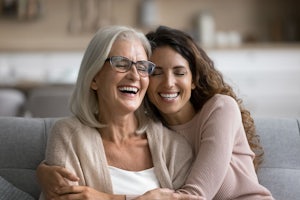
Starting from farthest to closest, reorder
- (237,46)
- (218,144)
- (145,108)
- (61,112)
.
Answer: (237,46) → (61,112) → (145,108) → (218,144)

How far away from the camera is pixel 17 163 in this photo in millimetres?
2002

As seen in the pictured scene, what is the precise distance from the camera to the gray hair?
1.77 meters

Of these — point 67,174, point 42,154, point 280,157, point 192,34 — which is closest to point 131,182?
point 67,174

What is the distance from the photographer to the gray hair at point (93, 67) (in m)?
1.77

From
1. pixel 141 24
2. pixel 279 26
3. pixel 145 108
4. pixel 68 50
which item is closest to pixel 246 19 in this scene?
pixel 279 26

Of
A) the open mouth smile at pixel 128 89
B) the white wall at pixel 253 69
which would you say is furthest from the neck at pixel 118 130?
the white wall at pixel 253 69

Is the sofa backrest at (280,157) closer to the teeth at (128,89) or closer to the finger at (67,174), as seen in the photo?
the teeth at (128,89)

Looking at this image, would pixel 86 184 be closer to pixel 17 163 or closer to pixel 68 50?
pixel 17 163

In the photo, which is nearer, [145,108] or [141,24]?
[145,108]

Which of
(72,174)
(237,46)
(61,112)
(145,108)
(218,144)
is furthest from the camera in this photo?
(237,46)

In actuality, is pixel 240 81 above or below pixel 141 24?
below

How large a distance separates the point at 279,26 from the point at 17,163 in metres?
4.51

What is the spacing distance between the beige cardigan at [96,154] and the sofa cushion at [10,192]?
0.80 feet

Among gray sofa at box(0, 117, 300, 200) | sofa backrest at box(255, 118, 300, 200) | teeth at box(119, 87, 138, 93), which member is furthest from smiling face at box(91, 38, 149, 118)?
sofa backrest at box(255, 118, 300, 200)
